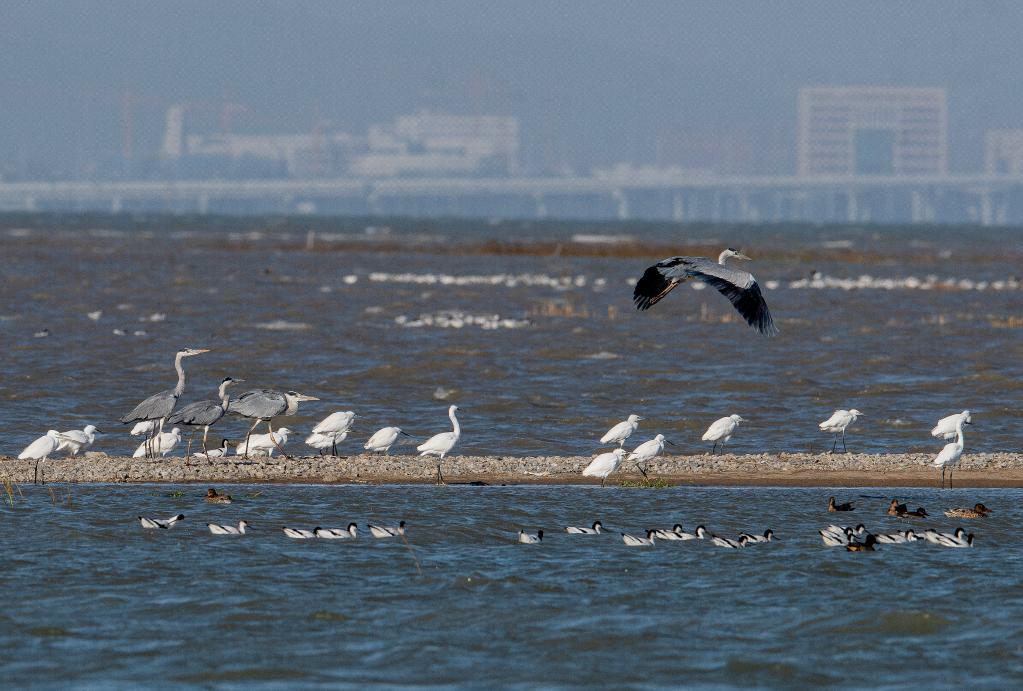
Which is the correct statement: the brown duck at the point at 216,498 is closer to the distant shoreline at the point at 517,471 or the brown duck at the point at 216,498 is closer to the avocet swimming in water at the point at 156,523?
the avocet swimming in water at the point at 156,523

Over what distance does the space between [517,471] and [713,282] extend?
369 centimetres

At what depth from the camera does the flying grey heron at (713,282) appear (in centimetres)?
1686

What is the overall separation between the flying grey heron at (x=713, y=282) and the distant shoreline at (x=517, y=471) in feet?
9.30

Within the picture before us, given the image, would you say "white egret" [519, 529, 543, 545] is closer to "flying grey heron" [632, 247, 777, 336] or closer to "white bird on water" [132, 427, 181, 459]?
"flying grey heron" [632, 247, 777, 336]

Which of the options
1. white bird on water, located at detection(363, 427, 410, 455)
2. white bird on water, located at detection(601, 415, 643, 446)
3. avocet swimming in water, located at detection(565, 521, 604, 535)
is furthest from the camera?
white bird on water, located at detection(601, 415, 643, 446)

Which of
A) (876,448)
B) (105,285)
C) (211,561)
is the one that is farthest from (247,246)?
(211,561)

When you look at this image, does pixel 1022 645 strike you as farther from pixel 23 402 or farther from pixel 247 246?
pixel 247 246

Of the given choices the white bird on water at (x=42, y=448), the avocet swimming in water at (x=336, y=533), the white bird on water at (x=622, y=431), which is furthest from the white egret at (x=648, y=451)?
the white bird on water at (x=42, y=448)

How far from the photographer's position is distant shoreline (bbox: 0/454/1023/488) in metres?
19.0

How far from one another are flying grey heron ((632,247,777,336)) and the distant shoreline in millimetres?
2835

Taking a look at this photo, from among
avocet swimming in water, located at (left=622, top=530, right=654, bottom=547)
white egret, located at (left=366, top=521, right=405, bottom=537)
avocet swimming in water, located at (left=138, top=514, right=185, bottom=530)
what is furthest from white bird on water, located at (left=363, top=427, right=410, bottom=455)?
avocet swimming in water, located at (left=622, top=530, right=654, bottom=547)

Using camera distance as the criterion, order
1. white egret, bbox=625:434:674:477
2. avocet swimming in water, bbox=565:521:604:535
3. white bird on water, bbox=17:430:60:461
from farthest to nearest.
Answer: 1. white egret, bbox=625:434:674:477
2. white bird on water, bbox=17:430:60:461
3. avocet swimming in water, bbox=565:521:604:535

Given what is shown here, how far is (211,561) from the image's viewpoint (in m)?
14.9

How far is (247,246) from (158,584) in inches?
3410
